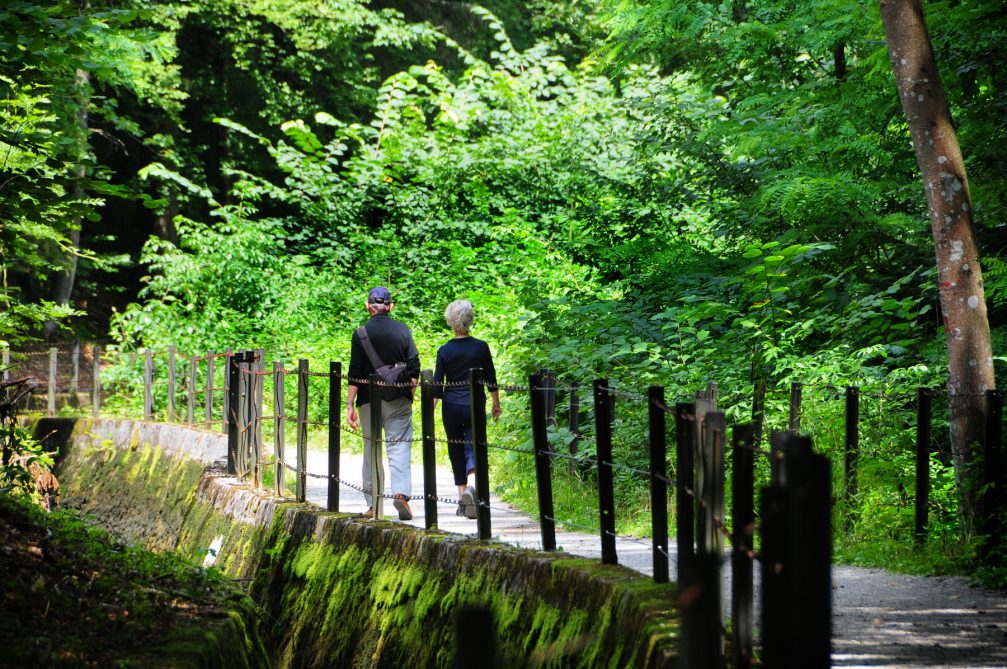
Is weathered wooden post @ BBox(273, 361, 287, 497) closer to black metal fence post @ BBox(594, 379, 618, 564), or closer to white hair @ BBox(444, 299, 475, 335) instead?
white hair @ BBox(444, 299, 475, 335)

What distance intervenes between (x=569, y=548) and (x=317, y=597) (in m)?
1.96

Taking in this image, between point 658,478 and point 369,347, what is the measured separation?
177 inches

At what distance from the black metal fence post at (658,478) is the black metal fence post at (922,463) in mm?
3633

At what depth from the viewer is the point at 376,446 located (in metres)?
9.21

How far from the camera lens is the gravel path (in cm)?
587

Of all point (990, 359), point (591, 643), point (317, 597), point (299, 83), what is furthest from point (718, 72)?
point (299, 83)

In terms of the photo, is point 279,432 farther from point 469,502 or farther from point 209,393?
point 209,393

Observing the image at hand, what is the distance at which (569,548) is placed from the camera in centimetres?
912

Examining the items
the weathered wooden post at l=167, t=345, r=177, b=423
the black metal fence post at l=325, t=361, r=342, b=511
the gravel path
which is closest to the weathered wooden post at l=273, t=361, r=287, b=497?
the black metal fence post at l=325, t=361, r=342, b=511

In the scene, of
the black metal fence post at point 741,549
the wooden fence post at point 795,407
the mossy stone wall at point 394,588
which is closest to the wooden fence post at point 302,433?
the mossy stone wall at point 394,588

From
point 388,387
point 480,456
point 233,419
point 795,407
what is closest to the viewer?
point 480,456

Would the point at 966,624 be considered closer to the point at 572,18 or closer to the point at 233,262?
the point at 233,262

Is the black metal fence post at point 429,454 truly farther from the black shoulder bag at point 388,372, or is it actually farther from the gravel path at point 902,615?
the black shoulder bag at point 388,372

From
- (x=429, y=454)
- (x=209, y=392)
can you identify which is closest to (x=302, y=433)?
(x=429, y=454)
